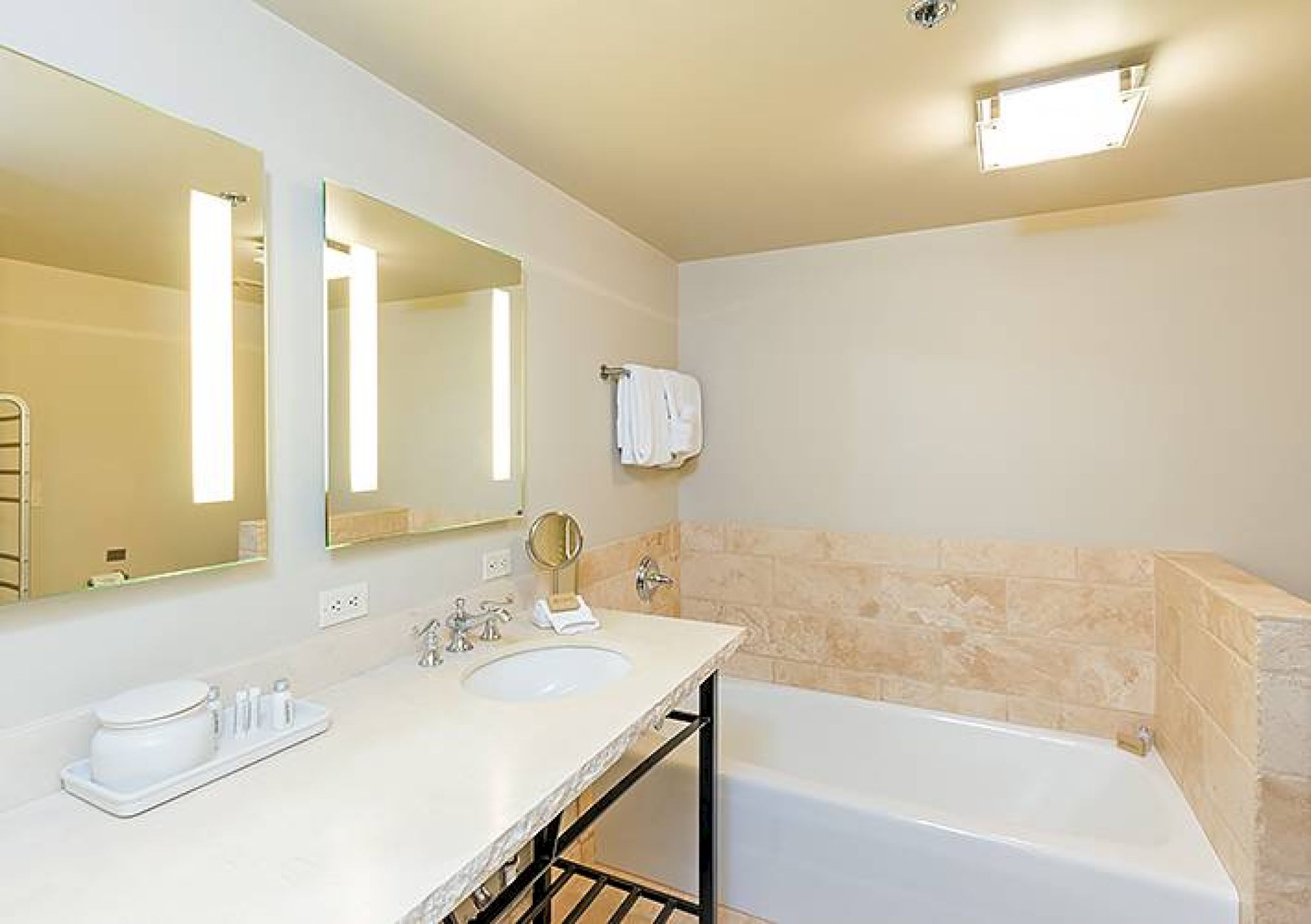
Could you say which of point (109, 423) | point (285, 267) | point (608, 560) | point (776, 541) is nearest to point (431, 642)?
point (109, 423)

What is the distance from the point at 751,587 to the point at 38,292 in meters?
2.57

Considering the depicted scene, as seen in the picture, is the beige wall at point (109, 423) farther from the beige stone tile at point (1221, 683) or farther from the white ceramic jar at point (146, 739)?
the beige stone tile at point (1221, 683)

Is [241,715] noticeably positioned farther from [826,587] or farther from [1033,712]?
[1033,712]

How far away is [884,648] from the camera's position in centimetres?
276

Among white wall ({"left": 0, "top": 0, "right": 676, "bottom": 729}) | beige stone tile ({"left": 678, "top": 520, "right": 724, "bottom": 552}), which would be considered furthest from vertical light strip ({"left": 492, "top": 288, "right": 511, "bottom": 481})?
beige stone tile ({"left": 678, "top": 520, "right": 724, "bottom": 552})

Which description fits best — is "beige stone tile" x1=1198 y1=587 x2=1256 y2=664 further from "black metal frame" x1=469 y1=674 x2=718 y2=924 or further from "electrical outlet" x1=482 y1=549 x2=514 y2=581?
"electrical outlet" x1=482 y1=549 x2=514 y2=581

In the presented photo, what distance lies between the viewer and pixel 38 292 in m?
1.02

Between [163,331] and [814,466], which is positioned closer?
[163,331]

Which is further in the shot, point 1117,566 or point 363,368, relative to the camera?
point 1117,566

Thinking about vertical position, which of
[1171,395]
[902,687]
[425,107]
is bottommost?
[902,687]

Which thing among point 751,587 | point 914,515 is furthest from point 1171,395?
point 751,587

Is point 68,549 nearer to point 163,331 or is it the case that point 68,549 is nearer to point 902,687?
point 163,331

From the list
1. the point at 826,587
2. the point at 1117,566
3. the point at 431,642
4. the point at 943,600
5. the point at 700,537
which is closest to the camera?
the point at 431,642

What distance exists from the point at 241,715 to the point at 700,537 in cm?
217
